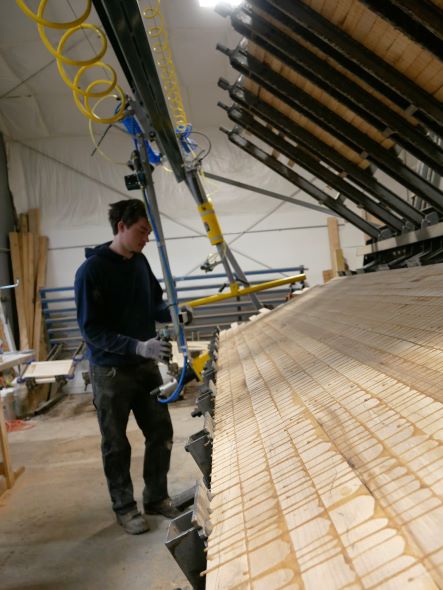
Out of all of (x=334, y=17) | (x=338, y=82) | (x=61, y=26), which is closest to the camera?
(x=61, y=26)

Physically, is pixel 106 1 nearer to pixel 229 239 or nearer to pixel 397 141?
pixel 397 141

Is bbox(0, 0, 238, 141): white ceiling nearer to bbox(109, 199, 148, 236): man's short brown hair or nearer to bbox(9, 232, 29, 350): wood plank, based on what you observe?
bbox(9, 232, 29, 350): wood plank

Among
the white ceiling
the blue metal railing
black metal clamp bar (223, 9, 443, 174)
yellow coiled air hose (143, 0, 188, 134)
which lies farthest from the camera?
the blue metal railing

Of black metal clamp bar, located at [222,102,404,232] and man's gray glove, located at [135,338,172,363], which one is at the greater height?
black metal clamp bar, located at [222,102,404,232]

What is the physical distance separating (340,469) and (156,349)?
2.02 m

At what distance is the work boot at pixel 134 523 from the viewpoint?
303 cm

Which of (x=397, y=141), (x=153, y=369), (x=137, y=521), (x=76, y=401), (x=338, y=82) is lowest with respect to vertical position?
(x=76, y=401)

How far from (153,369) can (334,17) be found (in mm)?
2625

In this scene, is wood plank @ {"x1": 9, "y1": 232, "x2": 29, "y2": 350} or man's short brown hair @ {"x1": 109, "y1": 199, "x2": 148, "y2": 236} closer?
man's short brown hair @ {"x1": 109, "y1": 199, "x2": 148, "y2": 236}

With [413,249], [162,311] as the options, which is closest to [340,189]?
[413,249]

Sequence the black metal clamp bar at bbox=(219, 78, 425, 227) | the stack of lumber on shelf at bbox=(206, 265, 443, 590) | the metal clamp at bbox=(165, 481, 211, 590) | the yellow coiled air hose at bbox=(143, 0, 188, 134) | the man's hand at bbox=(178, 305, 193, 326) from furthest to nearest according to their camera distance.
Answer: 1. the black metal clamp bar at bbox=(219, 78, 425, 227)
2. the yellow coiled air hose at bbox=(143, 0, 188, 134)
3. the man's hand at bbox=(178, 305, 193, 326)
4. the metal clamp at bbox=(165, 481, 211, 590)
5. the stack of lumber on shelf at bbox=(206, 265, 443, 590)

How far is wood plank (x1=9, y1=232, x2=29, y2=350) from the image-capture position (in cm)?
816

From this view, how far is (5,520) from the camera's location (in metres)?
3.45

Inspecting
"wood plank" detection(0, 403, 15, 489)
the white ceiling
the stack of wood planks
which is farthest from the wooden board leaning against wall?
"wood plank" detection(0, 403, 15, 489)
